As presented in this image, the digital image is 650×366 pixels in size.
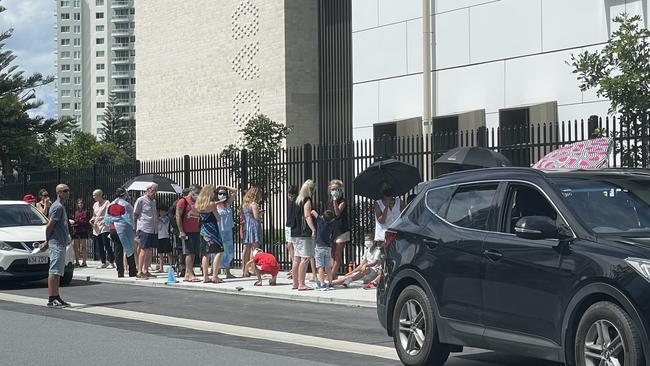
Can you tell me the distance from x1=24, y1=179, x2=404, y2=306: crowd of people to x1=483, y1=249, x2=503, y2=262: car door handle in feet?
22.7

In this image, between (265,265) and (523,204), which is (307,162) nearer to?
(265,265)

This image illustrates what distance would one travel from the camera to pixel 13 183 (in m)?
33.5

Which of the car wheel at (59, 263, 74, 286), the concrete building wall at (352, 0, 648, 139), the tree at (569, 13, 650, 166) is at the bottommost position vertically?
the car wheel at (59, 263, 74, 286)

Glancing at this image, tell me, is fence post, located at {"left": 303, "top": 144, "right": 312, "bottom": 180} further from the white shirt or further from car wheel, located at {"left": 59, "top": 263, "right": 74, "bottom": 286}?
car wheel, located at {"left": 59, "top": 263, "right": 74, "bottom": 286}

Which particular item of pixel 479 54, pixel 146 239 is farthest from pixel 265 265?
pixel 479 54

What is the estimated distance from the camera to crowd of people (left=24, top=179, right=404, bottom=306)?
57.8 ft

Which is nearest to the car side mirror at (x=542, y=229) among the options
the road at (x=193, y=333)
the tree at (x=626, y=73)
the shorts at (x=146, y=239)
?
the road at (x=193, y=333)

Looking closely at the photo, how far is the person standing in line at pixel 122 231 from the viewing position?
2183 centimetres

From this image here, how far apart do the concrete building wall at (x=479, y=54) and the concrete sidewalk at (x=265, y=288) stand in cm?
906

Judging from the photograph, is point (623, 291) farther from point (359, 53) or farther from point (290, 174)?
point (359, 53)

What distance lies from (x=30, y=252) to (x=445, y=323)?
12250 mm

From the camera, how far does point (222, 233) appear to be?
20.5 metres

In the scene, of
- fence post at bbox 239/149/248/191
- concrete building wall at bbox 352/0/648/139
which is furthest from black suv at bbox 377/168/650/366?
concrete building wall at bbox 352/0/648/139

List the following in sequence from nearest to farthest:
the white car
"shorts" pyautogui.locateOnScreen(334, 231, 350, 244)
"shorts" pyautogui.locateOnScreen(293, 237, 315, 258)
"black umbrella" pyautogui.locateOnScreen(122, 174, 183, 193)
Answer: "shorts" pyautogui.locateOnScreen(293, 237, 315, 258), "shorts" pyautogui.locateOnScreen(334, 231, 350, 244), the white car, "black umbrella" pyautogui.locateOnScreen(122, 174, 183, 193)
